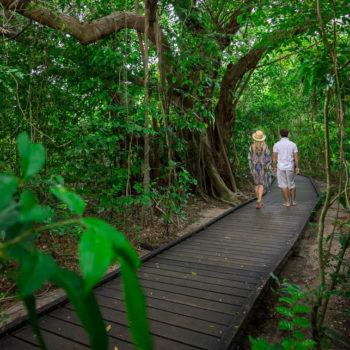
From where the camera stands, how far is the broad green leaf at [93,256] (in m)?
0.34

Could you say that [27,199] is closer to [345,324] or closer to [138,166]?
[345,324]

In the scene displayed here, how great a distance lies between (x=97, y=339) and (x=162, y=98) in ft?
17.4

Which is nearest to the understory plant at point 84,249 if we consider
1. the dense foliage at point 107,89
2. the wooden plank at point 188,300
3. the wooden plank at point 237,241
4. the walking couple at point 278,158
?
the wooden plank at point 188,300

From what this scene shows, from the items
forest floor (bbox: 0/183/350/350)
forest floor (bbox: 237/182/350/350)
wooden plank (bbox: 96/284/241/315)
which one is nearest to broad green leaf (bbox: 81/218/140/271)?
forest floor (bbox: 0/183/350/350)

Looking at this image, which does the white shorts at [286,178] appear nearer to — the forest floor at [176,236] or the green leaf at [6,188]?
the forest floor at [176,236]

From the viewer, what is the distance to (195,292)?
3.23m

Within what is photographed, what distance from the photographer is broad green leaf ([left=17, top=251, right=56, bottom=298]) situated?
0.35 m

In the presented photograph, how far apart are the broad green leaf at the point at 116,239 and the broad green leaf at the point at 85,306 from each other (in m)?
0.07

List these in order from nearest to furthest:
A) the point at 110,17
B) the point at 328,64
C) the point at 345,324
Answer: the point at 328,64 → the point at 345,324 → the point at 110,17

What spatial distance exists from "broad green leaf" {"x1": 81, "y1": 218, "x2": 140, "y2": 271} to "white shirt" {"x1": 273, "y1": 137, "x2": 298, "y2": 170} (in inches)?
Answer: 286

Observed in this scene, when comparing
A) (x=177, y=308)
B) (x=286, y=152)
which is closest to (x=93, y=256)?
(x=177, y=308)

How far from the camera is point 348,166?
2.38 meters

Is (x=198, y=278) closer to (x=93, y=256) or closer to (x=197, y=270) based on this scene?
(x=197, y=270)

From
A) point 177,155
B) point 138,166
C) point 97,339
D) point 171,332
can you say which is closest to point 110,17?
point 138,166
